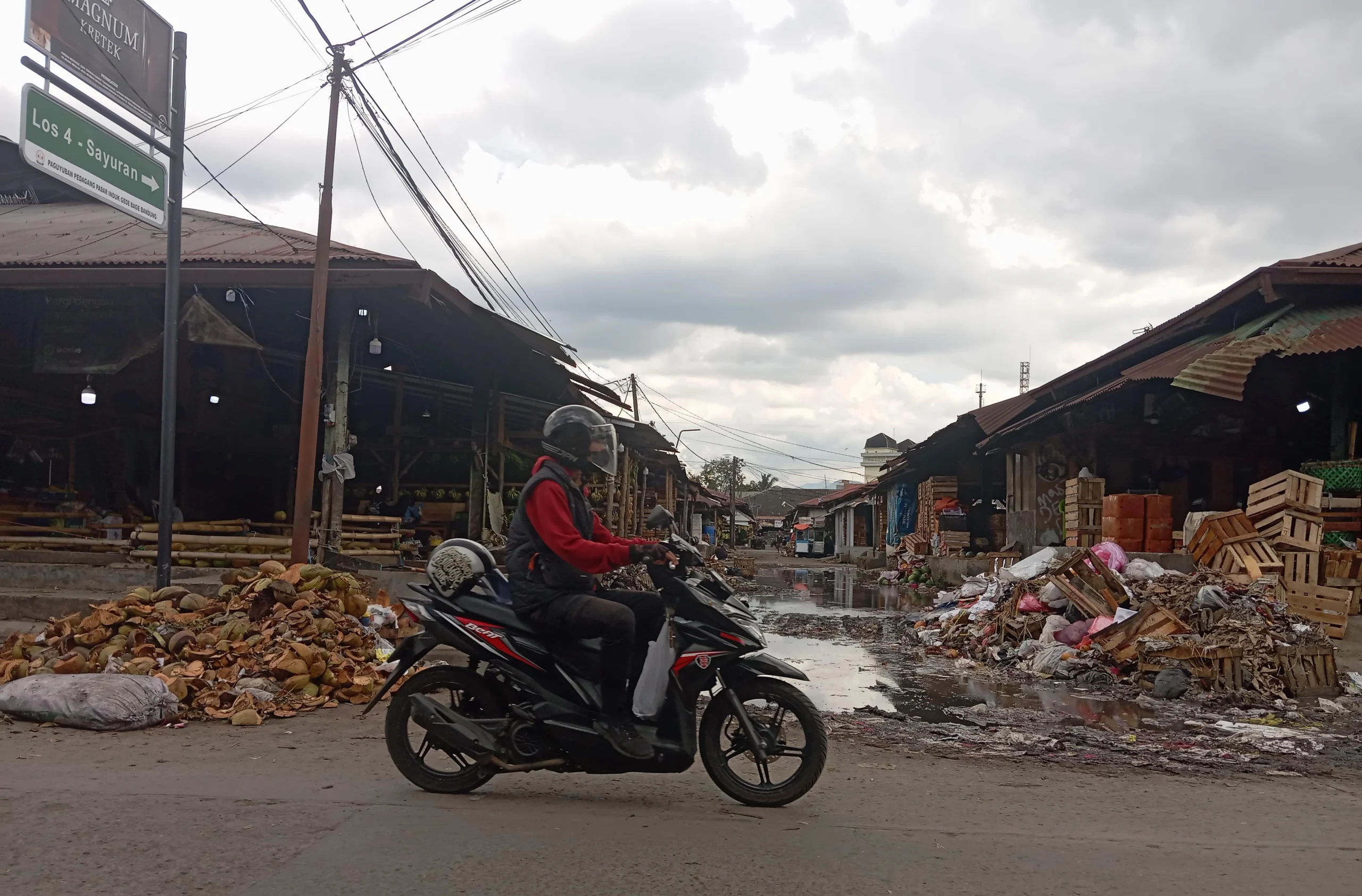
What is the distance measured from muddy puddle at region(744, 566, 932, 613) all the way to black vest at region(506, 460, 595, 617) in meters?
12.0

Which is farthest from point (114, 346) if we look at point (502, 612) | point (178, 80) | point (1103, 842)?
point (1103, 842)

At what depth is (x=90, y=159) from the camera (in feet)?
25.0

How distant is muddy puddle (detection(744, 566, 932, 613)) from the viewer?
17.3 meters

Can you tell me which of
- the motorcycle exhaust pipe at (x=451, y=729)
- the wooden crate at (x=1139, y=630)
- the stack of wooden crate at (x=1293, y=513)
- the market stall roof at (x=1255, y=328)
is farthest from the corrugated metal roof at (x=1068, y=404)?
the motorcycle exhaust pipe at (x=451, y=729)

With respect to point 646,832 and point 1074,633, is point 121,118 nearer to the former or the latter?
point 646,832

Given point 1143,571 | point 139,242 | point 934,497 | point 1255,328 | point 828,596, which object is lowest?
point 828,596

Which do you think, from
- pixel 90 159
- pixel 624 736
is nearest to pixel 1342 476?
pixel 624 736

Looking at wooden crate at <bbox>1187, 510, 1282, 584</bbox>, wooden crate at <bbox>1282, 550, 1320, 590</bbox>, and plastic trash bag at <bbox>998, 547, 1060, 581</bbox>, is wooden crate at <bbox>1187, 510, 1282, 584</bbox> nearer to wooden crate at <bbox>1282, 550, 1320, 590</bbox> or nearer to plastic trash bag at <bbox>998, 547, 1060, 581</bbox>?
wooden crate at <bbox>1282, 550, 1320, 590</bbox>

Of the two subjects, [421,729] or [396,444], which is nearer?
[421,729]

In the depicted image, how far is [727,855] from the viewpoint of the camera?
3730 millimetres

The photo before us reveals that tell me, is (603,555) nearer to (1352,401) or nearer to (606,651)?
(606,651)

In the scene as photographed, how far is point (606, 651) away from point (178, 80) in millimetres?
7241

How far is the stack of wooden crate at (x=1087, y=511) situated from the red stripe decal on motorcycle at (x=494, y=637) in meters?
12.1

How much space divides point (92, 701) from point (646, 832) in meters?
3.97
